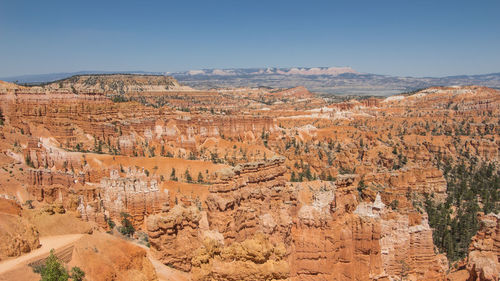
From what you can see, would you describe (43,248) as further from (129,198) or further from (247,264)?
(129,198)

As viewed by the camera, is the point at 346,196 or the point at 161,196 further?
the point at 161,196

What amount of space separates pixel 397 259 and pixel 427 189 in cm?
2408

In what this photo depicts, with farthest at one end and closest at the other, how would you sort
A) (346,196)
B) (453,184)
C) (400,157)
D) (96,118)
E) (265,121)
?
(265,121) < (96,118) < (400,157) < (453,184) < (346,196)

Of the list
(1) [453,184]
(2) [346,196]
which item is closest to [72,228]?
(2) [346,196]

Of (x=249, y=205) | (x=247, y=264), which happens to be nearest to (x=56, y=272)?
(x=247, y=264)

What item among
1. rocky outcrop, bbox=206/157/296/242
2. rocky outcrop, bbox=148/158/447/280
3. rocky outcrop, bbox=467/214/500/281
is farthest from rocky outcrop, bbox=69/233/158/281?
rocky outcrop, bbox=467/214/500/281

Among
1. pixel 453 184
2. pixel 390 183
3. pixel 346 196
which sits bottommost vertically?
pixel 453 184

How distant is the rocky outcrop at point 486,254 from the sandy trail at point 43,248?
17673 millimetres

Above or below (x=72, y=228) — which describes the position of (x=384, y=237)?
below

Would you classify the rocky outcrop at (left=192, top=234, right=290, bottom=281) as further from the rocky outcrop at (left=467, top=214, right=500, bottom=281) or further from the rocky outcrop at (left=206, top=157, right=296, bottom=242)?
the rocky outcrop at (left=467, top=214, right=500, bottom=281)

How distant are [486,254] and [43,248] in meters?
20.4

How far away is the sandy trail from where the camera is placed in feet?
38.1

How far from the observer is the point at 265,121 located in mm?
75500

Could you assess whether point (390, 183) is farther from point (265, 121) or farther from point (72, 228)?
Answer: point (265, 121)
